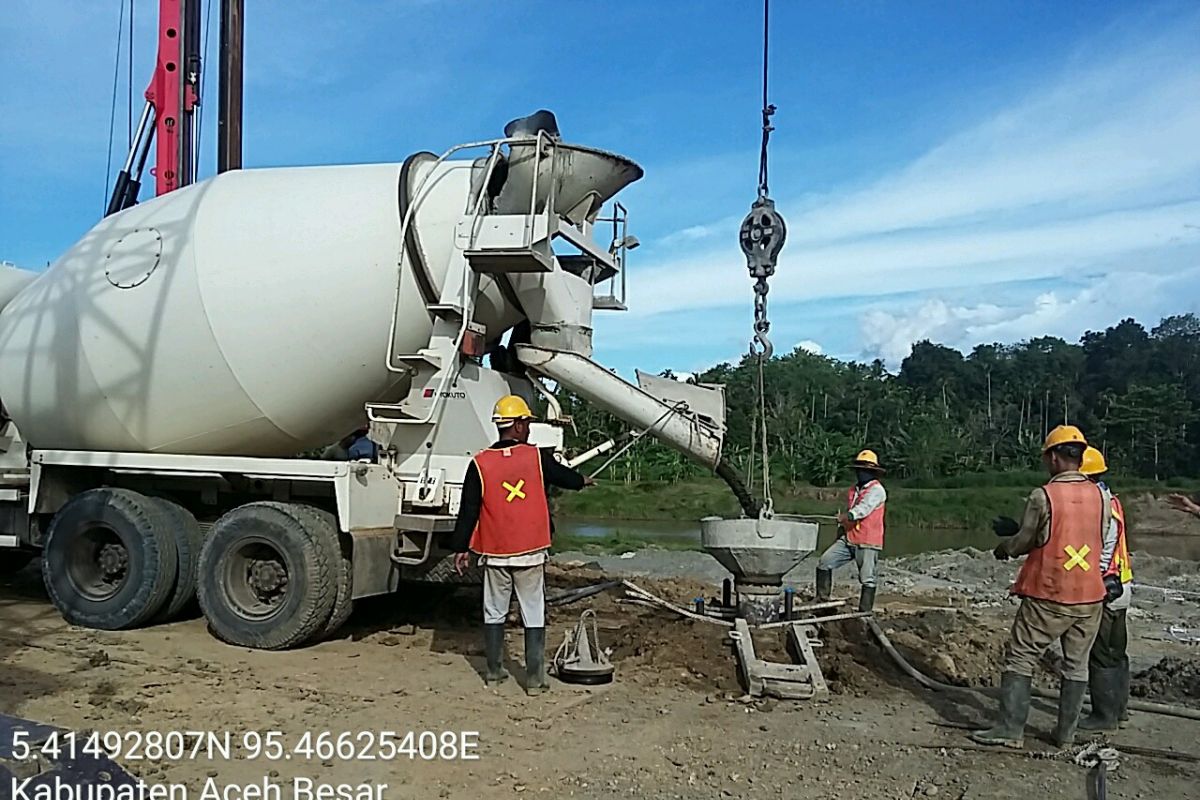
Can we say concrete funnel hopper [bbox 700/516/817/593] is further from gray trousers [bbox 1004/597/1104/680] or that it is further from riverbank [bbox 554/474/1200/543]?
riverbank [bbox 554/474/1200/543]

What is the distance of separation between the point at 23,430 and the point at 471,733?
5885mm

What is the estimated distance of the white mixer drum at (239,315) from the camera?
25.7 feet

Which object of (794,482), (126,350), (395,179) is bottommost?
(794,482)

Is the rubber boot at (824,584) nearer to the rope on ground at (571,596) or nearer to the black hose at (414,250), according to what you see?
the rope on ground at (571,596)

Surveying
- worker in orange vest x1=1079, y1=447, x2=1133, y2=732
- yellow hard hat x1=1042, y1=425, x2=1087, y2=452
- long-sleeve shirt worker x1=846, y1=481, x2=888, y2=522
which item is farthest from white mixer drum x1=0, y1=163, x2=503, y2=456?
worker in orange vest x1=1079, y1=447, x2=1133, y2=732

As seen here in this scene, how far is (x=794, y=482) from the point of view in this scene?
1459 inches

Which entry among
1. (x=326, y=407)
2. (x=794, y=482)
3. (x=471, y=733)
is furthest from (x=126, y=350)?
(x=794, y=482)

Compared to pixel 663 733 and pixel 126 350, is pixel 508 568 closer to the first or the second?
pixel 663 733

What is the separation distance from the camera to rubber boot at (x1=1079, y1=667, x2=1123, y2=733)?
5.84 meters

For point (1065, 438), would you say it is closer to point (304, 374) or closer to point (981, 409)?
point (304, 374)

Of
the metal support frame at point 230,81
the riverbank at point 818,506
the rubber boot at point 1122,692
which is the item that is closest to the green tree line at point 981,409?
the riverbank at point 818,506

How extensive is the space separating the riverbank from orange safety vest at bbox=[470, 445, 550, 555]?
2142cm

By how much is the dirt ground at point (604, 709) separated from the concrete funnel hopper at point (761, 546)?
1.37 ft

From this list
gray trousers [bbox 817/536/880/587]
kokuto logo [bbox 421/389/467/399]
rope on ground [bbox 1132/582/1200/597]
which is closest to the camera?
kokuto logo [bbox 421/389/467/399]
